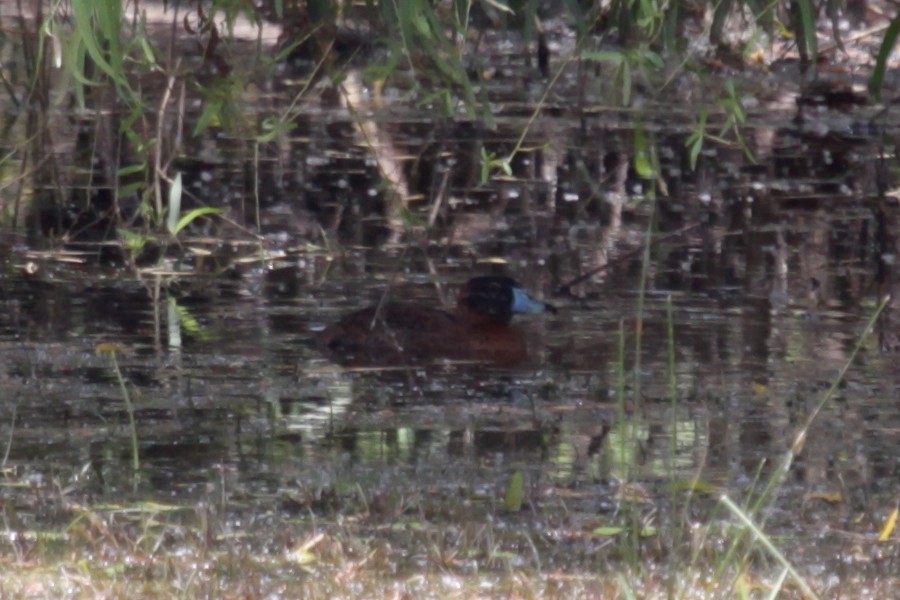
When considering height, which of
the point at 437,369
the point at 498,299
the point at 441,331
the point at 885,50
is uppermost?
the point at 885,50

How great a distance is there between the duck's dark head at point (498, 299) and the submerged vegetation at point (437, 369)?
15.5 inches

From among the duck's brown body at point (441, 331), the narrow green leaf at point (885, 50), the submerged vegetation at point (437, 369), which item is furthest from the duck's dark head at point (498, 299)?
the narrow green leaf at point (885, 50)

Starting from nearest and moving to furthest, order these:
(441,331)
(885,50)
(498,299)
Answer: (885,50), (441,331), (498,299)

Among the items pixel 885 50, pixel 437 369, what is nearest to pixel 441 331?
pixel 437 369

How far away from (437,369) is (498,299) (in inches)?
24.6

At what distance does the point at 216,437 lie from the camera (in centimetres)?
652

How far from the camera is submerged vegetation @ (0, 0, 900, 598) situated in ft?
16.0

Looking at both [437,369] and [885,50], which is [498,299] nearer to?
[437,369]

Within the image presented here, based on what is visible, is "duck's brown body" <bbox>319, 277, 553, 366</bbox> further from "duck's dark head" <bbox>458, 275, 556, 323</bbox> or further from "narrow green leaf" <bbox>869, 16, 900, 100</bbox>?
"narrow green leaf" <bbox>869, 16, 900, 100</bbox>

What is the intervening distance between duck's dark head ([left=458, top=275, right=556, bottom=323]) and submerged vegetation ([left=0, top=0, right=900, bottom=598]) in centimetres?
39

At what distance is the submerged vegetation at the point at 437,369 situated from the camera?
4.87 metres

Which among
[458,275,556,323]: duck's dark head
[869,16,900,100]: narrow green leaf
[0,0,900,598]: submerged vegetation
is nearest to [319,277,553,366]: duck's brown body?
[458,275,556,323]: duck's dark head

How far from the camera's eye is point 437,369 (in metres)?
7.93

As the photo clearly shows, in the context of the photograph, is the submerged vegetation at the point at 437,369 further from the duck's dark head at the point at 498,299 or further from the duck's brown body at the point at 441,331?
the duck's dark head at the point at 498,299
